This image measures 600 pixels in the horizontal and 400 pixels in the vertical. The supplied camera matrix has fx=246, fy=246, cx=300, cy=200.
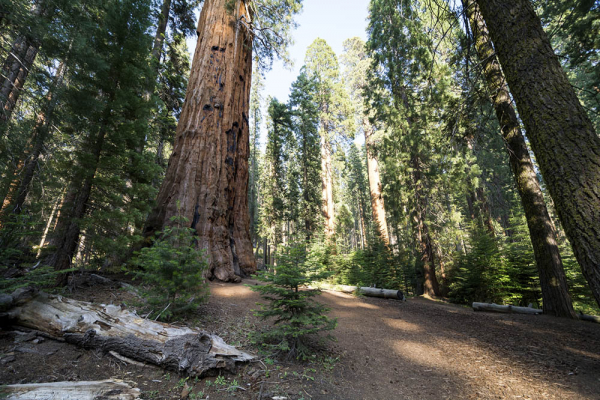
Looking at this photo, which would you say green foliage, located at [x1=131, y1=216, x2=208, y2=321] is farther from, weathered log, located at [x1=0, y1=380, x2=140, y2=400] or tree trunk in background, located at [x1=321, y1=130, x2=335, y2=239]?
tree trunk in background, located at [x1=321, y1=130, x2=335, y2=239]

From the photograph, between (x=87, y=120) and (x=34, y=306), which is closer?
(x=34, y=306)

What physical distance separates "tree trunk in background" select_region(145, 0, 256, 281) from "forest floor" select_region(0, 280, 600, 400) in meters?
1.86

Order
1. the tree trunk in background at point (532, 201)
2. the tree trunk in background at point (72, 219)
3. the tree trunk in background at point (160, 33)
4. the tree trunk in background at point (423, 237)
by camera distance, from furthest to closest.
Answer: the tree trunk in background at point (423, 237)
the tree trunk in background at point (160, 33)
the tree trunk in background at point (532, 201)
the tree trunk in background at point (72, 219)

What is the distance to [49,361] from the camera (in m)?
2.60

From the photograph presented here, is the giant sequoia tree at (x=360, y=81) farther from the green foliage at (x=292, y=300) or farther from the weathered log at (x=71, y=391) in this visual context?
the weathered log at (x=71, y=391)

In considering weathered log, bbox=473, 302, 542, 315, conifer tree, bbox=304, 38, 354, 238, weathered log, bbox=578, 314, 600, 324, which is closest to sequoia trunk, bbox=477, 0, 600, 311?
weathered log, bbox=578, 314, 600, 324

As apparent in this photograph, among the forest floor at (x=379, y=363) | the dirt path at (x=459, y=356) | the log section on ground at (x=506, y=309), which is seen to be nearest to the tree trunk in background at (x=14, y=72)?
the forest floor at (x=379, y=363)

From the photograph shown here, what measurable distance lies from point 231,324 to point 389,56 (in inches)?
528

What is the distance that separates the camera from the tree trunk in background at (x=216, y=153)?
6.69 metres

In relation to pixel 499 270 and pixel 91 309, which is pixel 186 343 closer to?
pixel 91 309

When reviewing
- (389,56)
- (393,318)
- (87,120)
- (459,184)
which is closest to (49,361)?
(87,120)

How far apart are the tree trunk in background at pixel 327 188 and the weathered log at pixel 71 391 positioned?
14.7 meters

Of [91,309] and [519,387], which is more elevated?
[91,309]

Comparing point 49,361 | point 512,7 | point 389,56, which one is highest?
point 389,56
